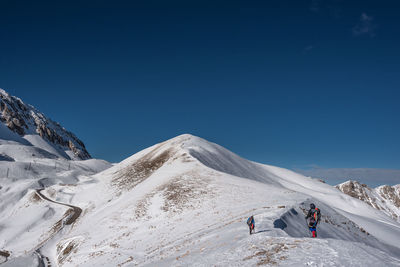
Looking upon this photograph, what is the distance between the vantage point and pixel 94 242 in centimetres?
2886

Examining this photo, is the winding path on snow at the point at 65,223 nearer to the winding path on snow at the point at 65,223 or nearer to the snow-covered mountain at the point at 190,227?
the winding path on snow at the point at 65,223

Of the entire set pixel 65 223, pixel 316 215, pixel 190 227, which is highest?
pixel 316 215

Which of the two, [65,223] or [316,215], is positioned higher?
[316,215]

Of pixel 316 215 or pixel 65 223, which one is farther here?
pixel 65 223

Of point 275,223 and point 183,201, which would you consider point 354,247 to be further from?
point 183,201

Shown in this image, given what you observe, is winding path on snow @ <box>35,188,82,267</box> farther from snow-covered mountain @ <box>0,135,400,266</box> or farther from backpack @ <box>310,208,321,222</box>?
backpack @ <box>310,208,321,222</box>

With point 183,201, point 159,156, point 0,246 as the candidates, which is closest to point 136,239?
point 183,201

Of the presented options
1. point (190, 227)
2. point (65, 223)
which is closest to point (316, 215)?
point (190, 227)

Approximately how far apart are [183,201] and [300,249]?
80.5 feet

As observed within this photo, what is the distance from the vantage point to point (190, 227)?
82.1ft

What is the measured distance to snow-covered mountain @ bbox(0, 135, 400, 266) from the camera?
11148mm

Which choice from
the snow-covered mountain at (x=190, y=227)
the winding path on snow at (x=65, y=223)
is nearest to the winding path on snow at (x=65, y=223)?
the winding path on snow at (x=65, y=223)

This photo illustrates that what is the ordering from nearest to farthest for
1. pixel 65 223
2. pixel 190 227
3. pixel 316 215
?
pixel 316 215, pixel 190 227, pixel 65 223

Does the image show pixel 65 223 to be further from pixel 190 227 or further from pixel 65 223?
pixel 190 227
